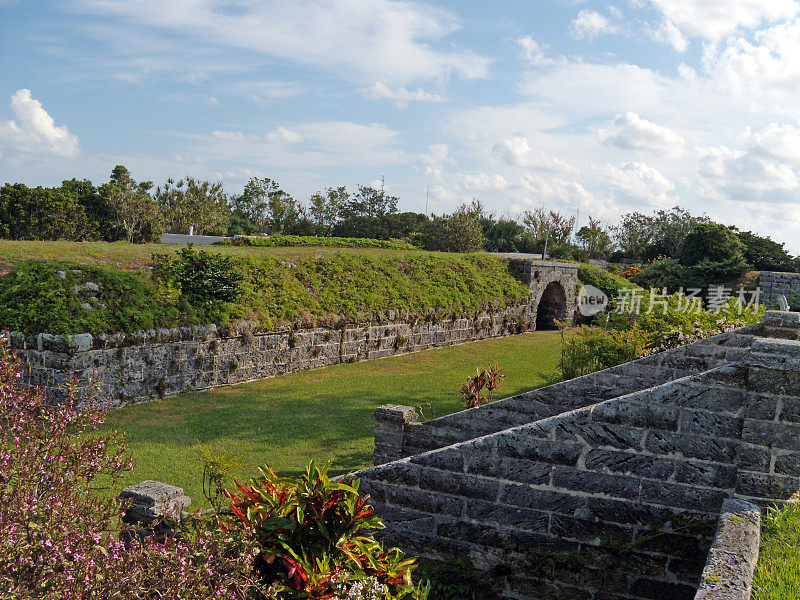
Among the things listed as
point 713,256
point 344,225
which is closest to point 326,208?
point 344,225

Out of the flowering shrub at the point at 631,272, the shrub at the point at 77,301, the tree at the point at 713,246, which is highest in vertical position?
the tree at the point at 713,246

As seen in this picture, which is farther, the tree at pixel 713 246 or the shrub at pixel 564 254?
the shrub at pixel 564 254

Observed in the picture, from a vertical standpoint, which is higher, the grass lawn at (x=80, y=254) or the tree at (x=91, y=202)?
the tree at (x=91, y=202)

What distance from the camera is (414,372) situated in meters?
14.5

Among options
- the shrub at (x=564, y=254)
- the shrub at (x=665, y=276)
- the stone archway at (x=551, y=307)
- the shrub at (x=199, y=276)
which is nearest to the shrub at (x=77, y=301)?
the shrub at (x=199, y=276)

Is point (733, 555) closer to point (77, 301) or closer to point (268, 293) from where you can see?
point (77, 301)

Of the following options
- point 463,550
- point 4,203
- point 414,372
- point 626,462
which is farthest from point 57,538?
point 4,203

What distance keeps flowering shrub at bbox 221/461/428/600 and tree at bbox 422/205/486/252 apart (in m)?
29.0

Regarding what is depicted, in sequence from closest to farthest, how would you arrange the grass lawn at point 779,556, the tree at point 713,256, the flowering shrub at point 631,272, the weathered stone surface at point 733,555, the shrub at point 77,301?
1. the weathered stone surface at point 733,555
2. the grass lawn at point 779,556
3. the shrub at point 77,301
4. the tree at point 713,256
5. the flowering shrub at point 631,272

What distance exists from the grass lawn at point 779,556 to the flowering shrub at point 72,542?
9.29 ft

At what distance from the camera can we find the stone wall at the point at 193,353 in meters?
9.36

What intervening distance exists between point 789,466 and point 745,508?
40cm

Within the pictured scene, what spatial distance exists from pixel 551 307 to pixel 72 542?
960 inches

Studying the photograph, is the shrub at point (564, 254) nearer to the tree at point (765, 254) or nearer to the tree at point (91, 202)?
the tree at point (765, 254)
